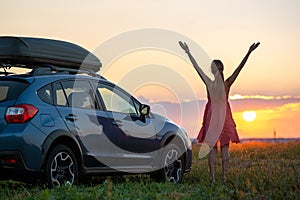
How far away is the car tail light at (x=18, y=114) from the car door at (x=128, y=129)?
1783 mm

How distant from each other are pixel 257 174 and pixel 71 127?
3.02 m

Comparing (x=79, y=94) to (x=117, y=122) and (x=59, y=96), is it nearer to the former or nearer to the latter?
(x=59, y=96)

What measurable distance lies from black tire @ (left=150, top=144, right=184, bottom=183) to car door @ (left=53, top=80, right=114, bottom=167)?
130 cm

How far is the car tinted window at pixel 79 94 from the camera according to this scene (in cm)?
925

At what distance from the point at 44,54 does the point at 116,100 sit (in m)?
1.39

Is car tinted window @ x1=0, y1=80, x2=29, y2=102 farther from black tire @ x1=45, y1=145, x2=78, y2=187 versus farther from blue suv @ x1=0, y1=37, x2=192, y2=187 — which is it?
black tire @ x1=45, y1=145, x2=78, y2=187

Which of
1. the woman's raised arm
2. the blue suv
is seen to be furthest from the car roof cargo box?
the woman's raised arm

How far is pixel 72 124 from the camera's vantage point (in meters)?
8.94

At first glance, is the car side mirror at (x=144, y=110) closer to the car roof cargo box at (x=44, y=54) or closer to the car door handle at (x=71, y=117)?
the car roof cargo box at (x=44, y=54)

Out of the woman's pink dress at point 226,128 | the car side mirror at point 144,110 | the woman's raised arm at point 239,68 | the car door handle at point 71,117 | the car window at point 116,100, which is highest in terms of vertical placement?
the woman's raised arm at point 239,68

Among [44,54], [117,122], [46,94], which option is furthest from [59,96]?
[117,122]

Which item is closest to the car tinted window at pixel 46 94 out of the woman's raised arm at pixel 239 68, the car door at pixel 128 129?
the car door at pixel 128 129

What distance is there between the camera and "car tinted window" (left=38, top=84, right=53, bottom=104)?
28.5 ft

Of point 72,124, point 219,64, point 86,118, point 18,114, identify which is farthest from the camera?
point 219,64
